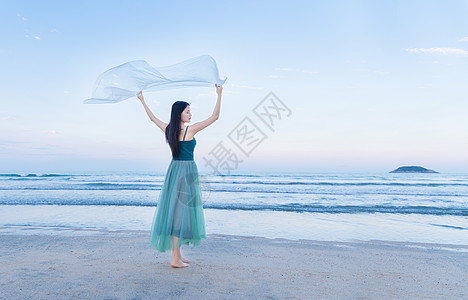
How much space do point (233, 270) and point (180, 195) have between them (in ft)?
3.63

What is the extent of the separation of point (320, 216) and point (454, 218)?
13.4 ft

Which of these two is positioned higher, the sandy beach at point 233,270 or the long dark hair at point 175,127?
the long dark hair at point 175,127

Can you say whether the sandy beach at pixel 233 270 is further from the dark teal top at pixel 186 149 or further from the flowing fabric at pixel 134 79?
the flowing fabric at pixel 134 79

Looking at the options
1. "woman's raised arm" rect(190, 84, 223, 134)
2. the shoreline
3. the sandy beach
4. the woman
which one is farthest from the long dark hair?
the shoreline

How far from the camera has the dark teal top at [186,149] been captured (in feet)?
13.0

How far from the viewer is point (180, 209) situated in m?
3.87

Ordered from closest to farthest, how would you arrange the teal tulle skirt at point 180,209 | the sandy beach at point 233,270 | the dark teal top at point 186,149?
the sandy beach at point 233,270, the teal tulle skirt at point 180,209, the dark teal top at point 186,149

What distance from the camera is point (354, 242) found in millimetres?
6074

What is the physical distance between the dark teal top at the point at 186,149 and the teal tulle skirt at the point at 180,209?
0.05 m

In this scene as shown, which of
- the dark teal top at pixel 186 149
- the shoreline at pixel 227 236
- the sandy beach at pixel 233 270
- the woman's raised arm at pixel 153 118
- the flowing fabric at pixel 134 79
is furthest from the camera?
the shoreline at pixel 227 236

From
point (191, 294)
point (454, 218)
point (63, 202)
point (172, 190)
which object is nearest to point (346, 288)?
point (191, 294)

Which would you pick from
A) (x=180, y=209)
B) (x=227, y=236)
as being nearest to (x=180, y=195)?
(x=180, y=209)

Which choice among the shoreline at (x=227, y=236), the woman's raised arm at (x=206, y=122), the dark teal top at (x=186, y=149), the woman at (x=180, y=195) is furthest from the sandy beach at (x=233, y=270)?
the woman's raised arm at (x=206, y=122)

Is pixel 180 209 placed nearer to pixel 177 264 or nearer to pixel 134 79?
pixel 177 264
